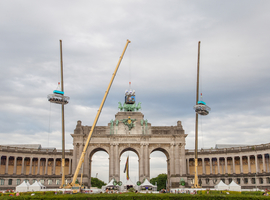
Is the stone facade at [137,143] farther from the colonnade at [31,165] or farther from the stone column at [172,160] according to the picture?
the colonnade at [31,165]

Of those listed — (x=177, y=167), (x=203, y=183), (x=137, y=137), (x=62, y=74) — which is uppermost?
(x=62, y=74)

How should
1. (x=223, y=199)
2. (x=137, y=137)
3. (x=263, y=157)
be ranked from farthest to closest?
(x=137, y=137) < (x=263, y=157) < (x=223, y=199)

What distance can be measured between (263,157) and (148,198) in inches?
2660

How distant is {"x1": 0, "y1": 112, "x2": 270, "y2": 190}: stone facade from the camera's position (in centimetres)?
9469

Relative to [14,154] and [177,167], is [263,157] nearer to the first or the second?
[177,167]

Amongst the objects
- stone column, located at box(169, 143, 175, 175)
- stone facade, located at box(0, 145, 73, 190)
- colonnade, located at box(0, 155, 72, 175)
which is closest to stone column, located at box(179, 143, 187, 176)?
stone column, located at box(169, 143, 175, 175)

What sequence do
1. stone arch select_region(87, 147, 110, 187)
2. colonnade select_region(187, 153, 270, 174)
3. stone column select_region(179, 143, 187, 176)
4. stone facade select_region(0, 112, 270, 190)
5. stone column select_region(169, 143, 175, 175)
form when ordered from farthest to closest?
stone column select_region(169, 143, 175, 175) → stone column select_region(179, 143, 187, 176) → stone arch select_region(87, 147, 110, 187) → stone facade select_region(0, 112, 270, 190) → colonnade select_region(187, 153, 270, 174)

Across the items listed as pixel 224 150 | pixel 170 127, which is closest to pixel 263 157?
pixel 224 150

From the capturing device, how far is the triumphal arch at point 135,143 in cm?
9606

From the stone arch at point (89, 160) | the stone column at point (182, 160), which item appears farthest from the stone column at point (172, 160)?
the stone arch at point (89, 160)

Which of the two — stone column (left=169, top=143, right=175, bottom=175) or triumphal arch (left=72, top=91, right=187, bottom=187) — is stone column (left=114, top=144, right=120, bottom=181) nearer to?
triumphal arch (left=72, top=91, right=187, bottom=187)

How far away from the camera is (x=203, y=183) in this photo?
101688 mm

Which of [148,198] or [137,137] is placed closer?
[148,198]

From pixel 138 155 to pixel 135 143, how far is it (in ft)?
16.4
